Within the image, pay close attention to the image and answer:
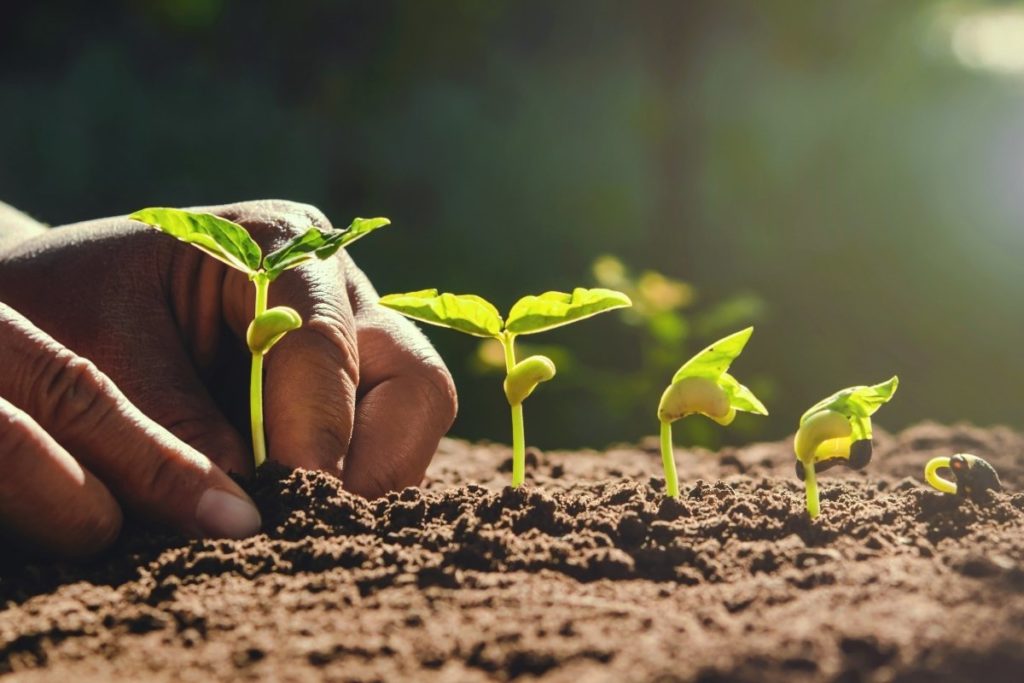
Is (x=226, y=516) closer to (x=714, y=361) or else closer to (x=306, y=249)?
(x=306, y=249)

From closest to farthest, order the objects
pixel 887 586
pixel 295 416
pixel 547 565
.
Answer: pixel 887 586 → pixel 547 565 → pixel 295 416

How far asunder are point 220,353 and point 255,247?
0.85 metres

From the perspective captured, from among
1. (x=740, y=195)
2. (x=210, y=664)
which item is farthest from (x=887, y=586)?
(x=740, y=195)

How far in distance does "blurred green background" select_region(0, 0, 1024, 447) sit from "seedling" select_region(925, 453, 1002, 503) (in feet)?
13.3

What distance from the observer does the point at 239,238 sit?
1.75 meters

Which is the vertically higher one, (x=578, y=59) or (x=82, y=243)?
(x=578, y=59)

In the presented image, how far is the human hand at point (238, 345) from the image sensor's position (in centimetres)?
204

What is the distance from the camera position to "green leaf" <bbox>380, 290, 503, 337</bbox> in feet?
5.56

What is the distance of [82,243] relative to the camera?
2451 mm

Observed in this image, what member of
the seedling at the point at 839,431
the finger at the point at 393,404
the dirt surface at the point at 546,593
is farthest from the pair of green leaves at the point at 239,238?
the seedling at the point at 839,431

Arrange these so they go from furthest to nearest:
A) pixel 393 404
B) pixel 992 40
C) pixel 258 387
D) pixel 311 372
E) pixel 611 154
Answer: pixel 992 40
pixel 611 154
pixel 393 404
pixel 311 372
pixel 258 387

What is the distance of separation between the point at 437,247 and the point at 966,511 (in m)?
5.31

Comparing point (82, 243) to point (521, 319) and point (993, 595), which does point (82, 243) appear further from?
point (993, 595)

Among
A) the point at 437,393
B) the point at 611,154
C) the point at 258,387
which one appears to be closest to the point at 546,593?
the point at 258,387
